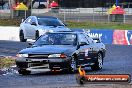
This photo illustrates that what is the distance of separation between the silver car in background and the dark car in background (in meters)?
10.7

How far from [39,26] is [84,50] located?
13692 millimetres

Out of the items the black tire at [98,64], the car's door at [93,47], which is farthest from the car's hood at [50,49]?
the black tire at [98,64]

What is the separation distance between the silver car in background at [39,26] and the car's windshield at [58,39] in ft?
36.2

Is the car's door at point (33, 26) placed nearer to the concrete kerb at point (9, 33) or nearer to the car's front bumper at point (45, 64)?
the concrete kerb at point (9, 33)

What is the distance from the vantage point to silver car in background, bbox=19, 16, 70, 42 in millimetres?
31231

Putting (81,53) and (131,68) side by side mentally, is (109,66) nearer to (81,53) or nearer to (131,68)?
(131,68)

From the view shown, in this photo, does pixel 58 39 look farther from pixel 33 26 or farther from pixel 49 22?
pixel 33 26

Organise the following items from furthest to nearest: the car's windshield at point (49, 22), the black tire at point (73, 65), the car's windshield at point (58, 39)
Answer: the car's windshield at point (49, 22) < the car's windshield at point (58, 39) < the black tire at point (73, 65)

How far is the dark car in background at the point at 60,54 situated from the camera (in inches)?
679

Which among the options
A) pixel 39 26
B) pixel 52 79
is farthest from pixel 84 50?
pixel 39 26

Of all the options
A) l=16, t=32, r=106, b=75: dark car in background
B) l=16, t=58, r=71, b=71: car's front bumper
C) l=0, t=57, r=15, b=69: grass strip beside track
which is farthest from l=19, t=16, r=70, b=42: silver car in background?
l=16, t=58, r=71, b=71: car's front bumper

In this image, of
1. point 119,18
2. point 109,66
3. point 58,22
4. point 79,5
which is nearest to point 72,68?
point 109,66

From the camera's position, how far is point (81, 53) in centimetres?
1847

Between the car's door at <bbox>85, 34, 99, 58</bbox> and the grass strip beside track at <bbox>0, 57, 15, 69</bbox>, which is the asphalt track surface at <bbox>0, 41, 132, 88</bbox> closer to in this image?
the car's door at <bbox>85, 34, 99, 58</bbox>
